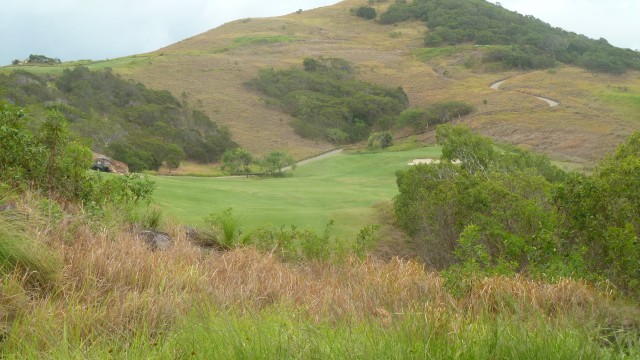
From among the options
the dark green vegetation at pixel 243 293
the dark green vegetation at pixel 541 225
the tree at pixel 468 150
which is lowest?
the tree at pixel 468 150

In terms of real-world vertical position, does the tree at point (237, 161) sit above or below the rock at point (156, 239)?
below

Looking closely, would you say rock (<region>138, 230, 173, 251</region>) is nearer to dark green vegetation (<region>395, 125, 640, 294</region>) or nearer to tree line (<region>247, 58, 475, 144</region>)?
dark green vegetation (<region>395, 125, 640, 294</region>)

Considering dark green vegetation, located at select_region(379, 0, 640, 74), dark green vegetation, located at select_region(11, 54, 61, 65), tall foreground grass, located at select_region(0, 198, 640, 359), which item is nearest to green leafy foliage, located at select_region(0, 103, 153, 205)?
tall foreground grass, located at select_region(0, 198, 640, 359)

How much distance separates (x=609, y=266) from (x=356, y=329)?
5797mm

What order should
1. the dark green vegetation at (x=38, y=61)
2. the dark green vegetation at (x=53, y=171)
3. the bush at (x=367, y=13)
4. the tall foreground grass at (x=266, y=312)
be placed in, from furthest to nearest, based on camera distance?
the bush at (x=367, y=13) → the dark green vegetation at (x=38, y=61) → the dark green vegetation at (x=53, y=171) → the tall foreground grass at (x=266, y=312)

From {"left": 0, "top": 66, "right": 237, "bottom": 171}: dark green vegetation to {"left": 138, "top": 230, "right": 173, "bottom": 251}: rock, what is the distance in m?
30.2

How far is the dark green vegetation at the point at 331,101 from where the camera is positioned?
222ft

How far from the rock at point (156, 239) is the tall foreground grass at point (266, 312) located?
841mm

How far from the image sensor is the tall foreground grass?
11.8 feet

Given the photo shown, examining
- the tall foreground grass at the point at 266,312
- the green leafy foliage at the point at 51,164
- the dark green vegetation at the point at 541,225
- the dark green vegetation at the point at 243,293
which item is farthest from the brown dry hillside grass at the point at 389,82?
the tall foreground grass at the point at 266,312

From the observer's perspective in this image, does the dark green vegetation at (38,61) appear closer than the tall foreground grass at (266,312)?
No

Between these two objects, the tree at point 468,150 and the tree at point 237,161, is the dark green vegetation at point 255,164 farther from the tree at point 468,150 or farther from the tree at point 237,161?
the tree at point 468,150

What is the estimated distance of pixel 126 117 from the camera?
184 ft

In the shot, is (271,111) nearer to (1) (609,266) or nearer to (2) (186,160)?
(2) (186,160)
